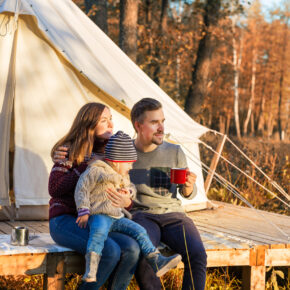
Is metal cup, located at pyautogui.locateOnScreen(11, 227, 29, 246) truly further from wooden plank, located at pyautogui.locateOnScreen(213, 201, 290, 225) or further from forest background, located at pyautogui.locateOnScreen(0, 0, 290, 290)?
wooden plank, located at pyautogui.locateOnScreen(213, 201, 290, 225)

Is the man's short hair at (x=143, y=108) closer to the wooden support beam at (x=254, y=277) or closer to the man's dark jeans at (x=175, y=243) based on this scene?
the man's dark jeans at (x=175, y=243)

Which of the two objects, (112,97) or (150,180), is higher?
(112,97)

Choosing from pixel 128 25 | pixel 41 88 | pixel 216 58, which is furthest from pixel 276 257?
pixel 216 58

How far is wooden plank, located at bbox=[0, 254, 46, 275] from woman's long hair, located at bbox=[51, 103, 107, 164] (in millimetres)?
665

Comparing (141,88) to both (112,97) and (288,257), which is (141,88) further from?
(288,257)

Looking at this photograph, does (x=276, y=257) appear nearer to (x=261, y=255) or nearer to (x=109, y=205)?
(x=261, y=255)

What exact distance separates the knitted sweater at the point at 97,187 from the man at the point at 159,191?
396mm

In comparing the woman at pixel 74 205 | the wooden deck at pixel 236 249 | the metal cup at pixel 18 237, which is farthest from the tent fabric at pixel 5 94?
the woman at pixel 74 205

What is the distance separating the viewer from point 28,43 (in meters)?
4.80

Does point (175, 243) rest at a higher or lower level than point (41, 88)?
lower

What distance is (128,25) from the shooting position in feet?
26.7

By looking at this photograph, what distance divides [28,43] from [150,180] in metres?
2.11

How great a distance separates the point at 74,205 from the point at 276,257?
5.83ft

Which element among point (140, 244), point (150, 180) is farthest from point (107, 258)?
point (150, 180)
